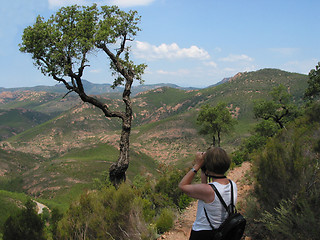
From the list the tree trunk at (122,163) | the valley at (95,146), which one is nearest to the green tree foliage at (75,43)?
the tree trunk at (122,163)

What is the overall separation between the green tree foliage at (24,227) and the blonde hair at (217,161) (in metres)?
9.06

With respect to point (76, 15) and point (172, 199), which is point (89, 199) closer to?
point (172, 199)

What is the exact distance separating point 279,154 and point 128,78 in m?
4.86

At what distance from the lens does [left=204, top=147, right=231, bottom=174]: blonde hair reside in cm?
229

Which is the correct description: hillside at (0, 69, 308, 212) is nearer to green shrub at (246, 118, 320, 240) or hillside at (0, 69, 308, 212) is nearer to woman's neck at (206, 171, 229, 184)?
green shrub at (246, 118, 320, 240)

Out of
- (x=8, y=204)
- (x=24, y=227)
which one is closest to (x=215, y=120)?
(x=24, y=227)

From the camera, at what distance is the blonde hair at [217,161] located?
2291 millimetres

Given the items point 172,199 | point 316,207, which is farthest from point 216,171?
point 172,199

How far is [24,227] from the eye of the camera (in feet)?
28.7

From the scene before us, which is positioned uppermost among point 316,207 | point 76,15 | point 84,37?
point 76,15

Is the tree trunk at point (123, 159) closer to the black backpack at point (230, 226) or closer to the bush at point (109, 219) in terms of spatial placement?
the bush at point (109, 219)

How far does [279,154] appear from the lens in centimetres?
430

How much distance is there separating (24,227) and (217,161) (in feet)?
31.9

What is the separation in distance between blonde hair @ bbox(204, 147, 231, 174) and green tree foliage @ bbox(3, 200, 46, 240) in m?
9.06
